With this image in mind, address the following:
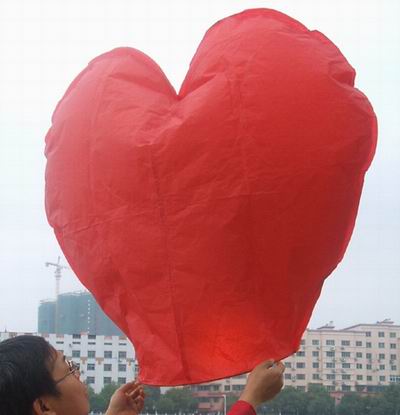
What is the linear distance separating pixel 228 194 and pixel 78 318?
43658 mm

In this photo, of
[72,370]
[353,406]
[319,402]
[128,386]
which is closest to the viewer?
[72,370]

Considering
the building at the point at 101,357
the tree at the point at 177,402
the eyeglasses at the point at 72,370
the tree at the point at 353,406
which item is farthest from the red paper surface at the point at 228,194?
the tree at the point at 353,406

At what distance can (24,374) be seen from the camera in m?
1.15

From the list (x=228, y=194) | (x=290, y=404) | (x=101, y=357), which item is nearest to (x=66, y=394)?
(x=228, y=194)

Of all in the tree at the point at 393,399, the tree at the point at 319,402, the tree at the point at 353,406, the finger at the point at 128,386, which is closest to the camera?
the finger at the point at 128,386

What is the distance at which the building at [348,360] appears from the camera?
38.3m

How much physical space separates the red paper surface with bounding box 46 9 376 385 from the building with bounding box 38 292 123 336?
40621 millimetres

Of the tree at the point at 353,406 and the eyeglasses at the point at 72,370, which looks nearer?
the eyeglasses at the point at 72,370

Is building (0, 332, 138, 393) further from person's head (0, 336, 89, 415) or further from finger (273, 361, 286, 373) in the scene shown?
person's head (0, 336, 89, 415)

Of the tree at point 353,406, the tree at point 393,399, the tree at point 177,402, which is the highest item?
the tree at point 177,402

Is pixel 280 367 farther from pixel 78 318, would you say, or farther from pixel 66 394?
pixel 78 318

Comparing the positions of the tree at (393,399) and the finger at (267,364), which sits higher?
the finger at (267,364)

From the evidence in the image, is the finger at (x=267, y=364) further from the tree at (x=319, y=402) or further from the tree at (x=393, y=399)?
the tree at (x=393, y=399)

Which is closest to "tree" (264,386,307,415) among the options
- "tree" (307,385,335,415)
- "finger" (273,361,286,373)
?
"tree" (307,385,335,415)
